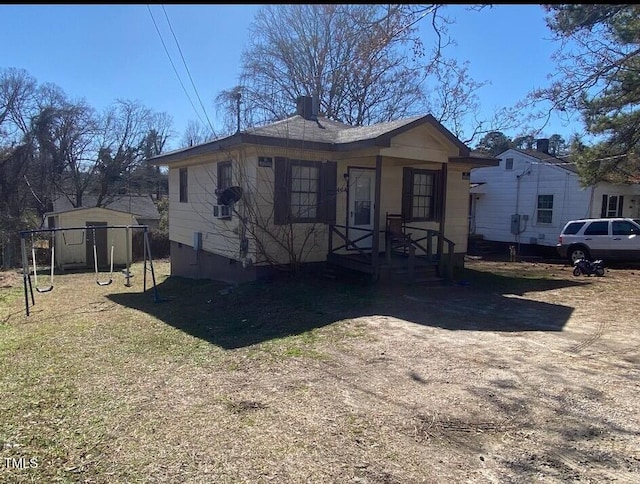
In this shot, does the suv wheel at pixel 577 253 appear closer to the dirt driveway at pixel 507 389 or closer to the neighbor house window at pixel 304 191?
the dirt driveway at pixel 507 389

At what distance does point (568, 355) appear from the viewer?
5008mm

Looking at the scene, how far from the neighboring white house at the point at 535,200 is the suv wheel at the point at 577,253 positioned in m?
3.31

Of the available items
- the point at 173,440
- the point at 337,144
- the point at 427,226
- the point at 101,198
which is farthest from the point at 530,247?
the point at 101,198

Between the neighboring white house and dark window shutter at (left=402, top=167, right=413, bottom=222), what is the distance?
9203mm

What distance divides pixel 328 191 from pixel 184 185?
5321 millimetres

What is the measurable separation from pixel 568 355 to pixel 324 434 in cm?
320

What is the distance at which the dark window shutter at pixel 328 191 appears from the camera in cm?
995

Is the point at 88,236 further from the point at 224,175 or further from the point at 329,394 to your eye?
the point at 329,394

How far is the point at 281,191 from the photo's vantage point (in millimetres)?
9430

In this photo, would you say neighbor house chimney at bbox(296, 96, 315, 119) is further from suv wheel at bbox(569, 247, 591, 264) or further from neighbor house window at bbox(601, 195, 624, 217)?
neighbor house window at bbox(601, 195, 624, 217)

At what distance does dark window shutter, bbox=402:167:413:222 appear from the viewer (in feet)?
36.5

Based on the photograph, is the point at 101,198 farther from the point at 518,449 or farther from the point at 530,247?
the point at 518,449

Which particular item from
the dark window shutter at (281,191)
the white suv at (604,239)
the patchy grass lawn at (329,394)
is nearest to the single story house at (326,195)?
the dark window shutter at (281,191)

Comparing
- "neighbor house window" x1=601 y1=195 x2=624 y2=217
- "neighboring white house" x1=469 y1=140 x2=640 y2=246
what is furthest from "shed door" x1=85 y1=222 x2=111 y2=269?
"neighbor house window" x1=601 y1=195 x2=624 y2=217
